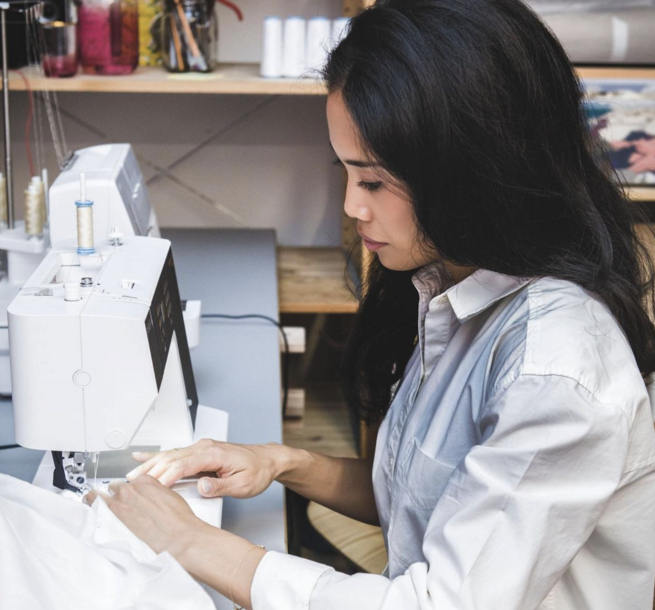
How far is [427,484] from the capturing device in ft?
3.04

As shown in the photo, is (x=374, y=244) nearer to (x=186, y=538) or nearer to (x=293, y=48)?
(x=186, y=538)

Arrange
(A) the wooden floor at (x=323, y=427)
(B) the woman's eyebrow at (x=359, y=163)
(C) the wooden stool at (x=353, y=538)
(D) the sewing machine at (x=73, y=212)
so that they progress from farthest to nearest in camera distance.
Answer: (A) the wooden floor at (x=323, y=427) < (C) the wooden stool at (x=353, y=538) < (D) the sewing machine at (x=73, y=212) < (B) the woman's eyebrow at (x=359, y=163)

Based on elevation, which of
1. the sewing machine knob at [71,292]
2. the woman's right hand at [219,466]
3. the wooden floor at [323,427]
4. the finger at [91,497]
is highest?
the sewing machine knob at [71,292]

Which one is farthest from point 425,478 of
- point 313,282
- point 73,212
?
point 313,282

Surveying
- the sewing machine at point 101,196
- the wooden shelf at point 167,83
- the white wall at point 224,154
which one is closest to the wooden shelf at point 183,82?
the wooden shelf at point 167,83

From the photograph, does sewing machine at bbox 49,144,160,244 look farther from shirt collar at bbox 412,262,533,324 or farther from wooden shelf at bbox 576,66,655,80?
wooden shelf at bbox 576,66,655,80

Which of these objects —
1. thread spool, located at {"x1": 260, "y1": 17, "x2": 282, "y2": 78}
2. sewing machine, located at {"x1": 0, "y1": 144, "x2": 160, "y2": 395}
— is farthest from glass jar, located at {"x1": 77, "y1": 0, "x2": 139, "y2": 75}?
sewing machine, located at {"x1": 0, "y1": 144, "x2": 160, "y2": 395}

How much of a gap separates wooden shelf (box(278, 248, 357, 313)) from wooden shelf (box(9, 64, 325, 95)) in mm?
492

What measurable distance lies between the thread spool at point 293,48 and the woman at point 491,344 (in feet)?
4.10

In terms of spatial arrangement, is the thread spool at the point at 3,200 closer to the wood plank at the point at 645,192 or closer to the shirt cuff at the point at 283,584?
the shirt cuff at the point at 283,584

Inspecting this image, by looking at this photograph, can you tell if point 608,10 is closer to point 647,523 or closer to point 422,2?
point 422,2

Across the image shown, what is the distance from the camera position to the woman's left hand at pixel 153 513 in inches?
34.3

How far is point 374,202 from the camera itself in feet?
3.02

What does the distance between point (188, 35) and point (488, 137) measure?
4.89 ft
